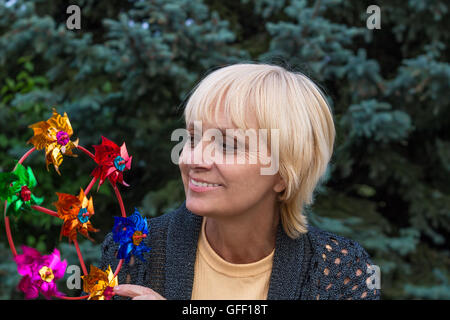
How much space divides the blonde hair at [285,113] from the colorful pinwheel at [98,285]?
0.47m

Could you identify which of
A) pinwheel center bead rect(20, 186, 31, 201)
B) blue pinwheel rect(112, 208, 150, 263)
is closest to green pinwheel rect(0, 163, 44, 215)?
pinwheel center bead rect(20, 186, 31, 201)

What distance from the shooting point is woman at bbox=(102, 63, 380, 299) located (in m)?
1.40

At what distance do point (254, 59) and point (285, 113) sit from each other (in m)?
1.63

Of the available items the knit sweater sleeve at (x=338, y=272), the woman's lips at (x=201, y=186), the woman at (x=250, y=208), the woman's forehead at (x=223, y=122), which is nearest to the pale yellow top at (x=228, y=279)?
the woman at (x=250, y=208)

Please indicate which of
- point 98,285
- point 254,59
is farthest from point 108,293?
point 254,59

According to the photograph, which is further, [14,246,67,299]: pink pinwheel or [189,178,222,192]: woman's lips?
[189,178,222,192]: woman's lips

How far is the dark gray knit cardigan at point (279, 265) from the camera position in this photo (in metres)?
1.50

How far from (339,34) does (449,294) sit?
1.60 meters

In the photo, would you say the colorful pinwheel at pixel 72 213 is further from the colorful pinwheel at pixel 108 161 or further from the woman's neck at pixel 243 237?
the woman's neck at pixel 243 237

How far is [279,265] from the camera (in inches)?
59.9

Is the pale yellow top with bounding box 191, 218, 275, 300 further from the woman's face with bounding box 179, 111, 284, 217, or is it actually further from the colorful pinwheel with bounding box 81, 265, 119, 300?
the colorful pinwheel with bounding box 81, 265, 119, 300

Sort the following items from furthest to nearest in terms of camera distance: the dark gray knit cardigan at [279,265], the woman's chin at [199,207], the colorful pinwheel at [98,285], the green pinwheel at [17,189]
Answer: the dark gray knit cardigan at [279,265]
the woman's chin at [199,207]
the colorful pinwheel at [98,285]
the green pinwheel at [17,189]

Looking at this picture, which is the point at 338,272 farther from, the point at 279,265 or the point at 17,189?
the point at 17,189

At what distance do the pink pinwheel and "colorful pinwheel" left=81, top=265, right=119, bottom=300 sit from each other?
0.33 ft
